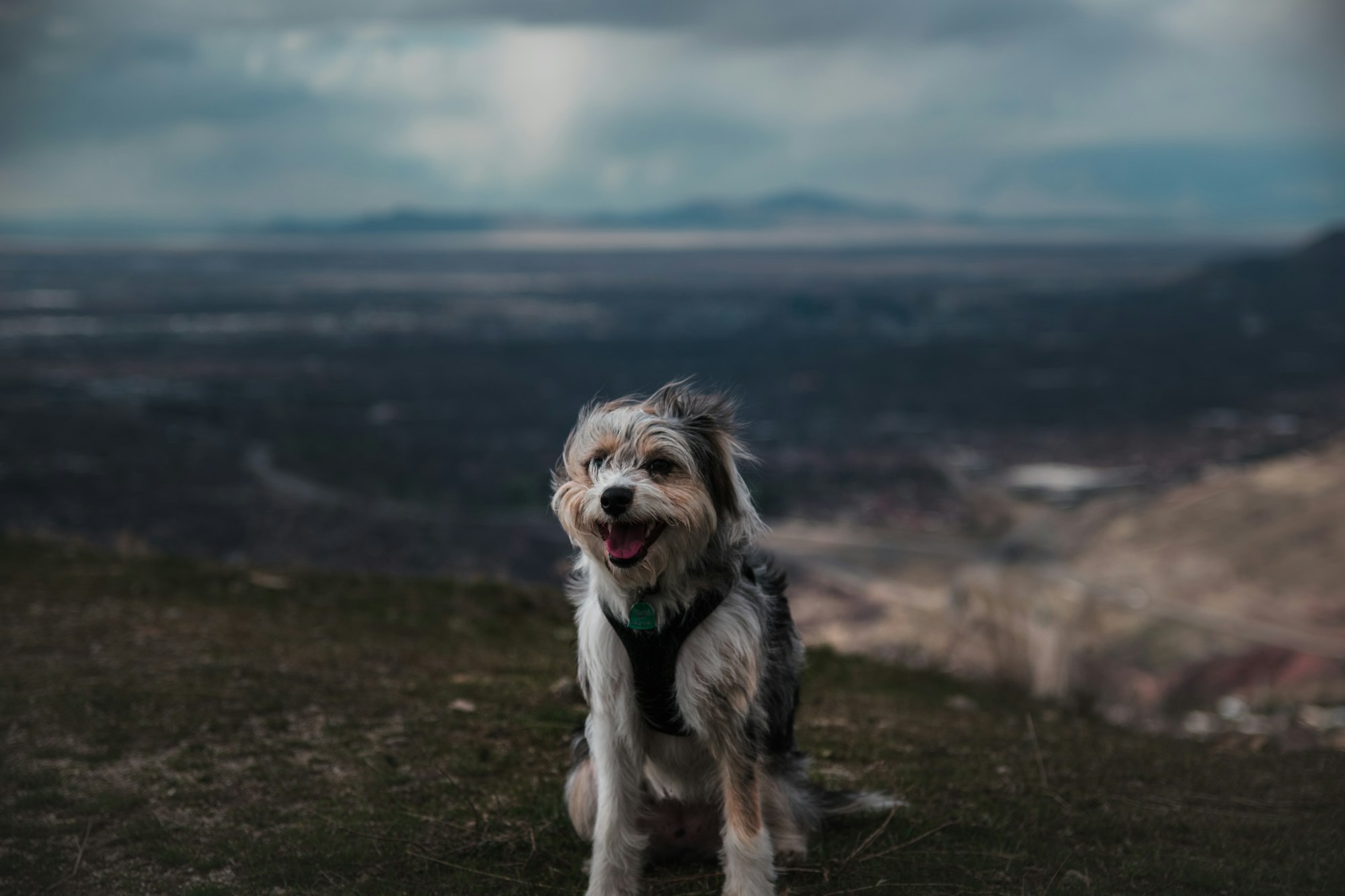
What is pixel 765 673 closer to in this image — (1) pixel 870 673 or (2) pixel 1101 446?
(1) pixel 870 673

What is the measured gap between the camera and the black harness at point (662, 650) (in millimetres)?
5281

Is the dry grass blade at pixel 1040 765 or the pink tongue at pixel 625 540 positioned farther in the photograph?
the dry grass blade at pixel 1040 765

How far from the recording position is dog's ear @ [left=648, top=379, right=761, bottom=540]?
17.1 ft

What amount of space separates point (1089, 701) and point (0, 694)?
9.44 metres

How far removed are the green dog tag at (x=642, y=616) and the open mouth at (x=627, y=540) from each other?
372mm

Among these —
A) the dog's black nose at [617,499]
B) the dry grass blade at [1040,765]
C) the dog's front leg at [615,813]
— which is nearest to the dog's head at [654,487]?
the dog's black nose at [617,499]

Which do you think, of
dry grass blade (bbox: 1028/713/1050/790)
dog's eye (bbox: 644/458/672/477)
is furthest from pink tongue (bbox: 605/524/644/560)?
dry grass blade (bbox: 1028/713/1050/790)

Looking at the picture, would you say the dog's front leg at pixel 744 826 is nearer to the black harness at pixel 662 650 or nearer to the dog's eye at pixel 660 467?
the black harness at pixel 662 650

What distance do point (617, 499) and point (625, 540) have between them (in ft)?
0.71

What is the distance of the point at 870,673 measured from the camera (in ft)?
37.6

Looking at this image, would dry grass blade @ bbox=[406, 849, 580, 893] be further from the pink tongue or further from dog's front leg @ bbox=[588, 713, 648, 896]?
the pink tongue

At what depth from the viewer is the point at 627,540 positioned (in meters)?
4.95

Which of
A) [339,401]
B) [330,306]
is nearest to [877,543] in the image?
[339,401]

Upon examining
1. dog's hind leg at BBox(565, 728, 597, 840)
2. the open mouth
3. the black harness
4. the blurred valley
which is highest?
the open mouth
